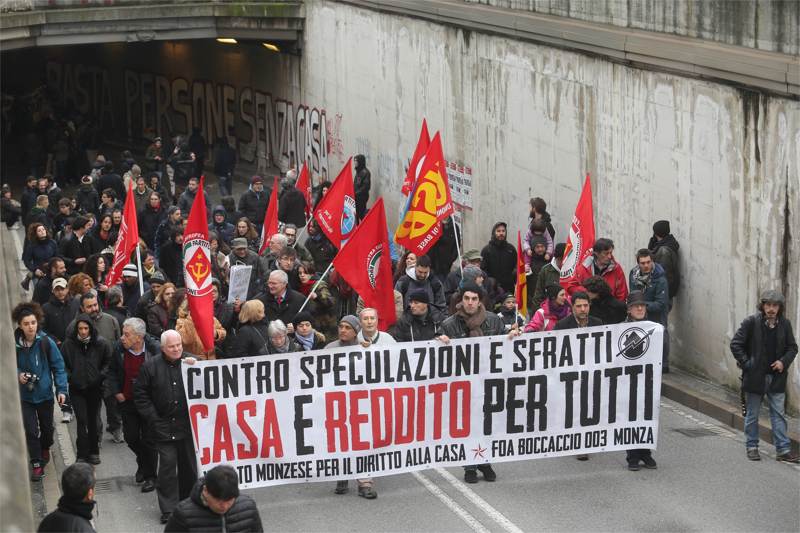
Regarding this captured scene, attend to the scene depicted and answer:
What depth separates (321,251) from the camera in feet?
59.9

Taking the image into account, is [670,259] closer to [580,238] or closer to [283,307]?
[580,238]

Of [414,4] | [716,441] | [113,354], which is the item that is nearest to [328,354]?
[113,354]

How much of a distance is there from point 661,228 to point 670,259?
0.35 meters

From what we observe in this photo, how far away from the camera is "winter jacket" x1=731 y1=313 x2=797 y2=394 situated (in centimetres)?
1220

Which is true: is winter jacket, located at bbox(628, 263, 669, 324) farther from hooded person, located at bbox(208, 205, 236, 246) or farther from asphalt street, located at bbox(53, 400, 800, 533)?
hooded person, located at bbox(208, 205, 236, 246)

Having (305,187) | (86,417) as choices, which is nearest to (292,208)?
(305,187)

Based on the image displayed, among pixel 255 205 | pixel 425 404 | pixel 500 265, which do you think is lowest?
pixel 255 205

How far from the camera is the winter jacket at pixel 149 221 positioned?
67.8 ft

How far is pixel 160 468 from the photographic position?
11.3 meters

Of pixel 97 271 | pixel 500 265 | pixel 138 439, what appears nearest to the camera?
pixel 138 439

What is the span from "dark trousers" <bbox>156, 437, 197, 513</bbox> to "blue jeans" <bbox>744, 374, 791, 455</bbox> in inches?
184

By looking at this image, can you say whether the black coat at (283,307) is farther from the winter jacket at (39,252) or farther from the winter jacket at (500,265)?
the winter jacket at (39,252)

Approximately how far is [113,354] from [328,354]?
84.7 inches

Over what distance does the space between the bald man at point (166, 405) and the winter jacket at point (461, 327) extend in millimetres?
2214
